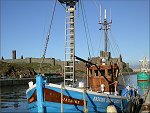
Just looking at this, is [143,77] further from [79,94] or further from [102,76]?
[79,94]

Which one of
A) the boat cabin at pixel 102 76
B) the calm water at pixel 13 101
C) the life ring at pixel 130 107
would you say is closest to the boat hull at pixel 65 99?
the boat cabin at pixel 102 76

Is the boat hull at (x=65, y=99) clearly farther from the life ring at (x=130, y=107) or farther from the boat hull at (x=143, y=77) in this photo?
the boat hull at (x=143, y=77)

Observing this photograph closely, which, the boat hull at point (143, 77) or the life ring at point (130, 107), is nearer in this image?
the life ring at point (130, 107)

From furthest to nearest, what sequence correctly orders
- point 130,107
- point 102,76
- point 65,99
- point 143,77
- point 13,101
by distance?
point 143,77, point 13,101, point 130,107, point 102,76, point 65,99

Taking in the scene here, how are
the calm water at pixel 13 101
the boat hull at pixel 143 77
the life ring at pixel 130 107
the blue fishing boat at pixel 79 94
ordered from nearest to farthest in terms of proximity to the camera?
the blue fishing boat at pixel 79 94
the life ring at pixel 130 107
the calm water at pixel 13 101
the boat hull at pixel 143 77

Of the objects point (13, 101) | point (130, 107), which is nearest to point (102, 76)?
point (130, 107)

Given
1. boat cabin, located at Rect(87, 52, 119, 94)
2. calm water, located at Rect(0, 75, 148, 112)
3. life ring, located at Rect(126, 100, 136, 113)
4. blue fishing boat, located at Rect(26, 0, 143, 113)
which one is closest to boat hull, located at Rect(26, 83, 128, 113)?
blue fishing boat, located at Rect(26, 0, 143, 113)

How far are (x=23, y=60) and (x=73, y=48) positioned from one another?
109 meters

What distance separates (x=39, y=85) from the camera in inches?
792

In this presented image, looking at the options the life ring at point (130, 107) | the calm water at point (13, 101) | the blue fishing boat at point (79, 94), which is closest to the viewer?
the blue fishing boat at point (79, 94)

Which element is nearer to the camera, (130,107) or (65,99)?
(65,99)

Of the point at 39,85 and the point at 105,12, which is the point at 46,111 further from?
the point at 105,12

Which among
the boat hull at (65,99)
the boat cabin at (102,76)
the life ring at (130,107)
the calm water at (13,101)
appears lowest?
the calm water at (13,101)

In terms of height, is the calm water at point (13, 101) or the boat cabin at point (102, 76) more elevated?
the boat cabin at point (102, 76)
